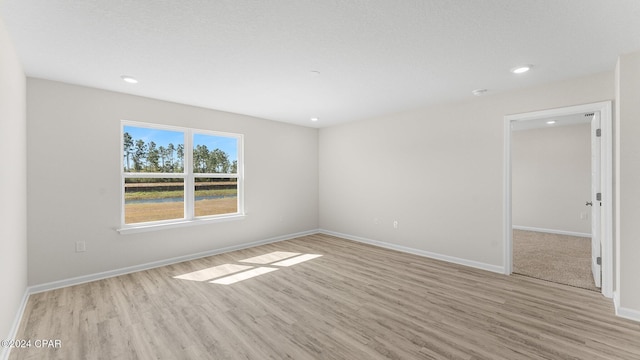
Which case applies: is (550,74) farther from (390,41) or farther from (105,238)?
(105,238)

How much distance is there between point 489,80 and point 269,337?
3.68 m

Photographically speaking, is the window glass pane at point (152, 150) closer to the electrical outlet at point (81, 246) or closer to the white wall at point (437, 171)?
the electrical outlet at point (81, 246)

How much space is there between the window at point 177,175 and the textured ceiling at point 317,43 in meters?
0.82

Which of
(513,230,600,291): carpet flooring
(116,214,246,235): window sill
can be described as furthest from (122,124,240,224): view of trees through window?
(513,230,600,291): carpet flooring

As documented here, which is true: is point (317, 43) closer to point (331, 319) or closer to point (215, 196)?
point (331, 319)

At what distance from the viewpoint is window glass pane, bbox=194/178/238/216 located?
14.6 ft

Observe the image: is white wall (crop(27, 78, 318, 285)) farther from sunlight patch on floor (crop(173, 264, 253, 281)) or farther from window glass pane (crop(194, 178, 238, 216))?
sunlight patch on floor (crop(173, 264, 253, 281))

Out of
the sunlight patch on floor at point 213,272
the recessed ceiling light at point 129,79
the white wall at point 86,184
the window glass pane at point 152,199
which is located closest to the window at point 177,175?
the window glass pane at point 152,199

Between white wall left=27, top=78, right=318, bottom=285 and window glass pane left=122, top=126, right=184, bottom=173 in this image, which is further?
window glass pane left=122, top=126, right=184, bottom=173

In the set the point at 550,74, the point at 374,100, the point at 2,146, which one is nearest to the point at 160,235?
the point at 2,146

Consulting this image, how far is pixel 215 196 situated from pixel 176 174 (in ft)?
2.52

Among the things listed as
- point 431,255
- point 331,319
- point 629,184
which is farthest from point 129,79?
point 629,184

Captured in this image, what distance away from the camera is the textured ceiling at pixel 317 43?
71.6 inches

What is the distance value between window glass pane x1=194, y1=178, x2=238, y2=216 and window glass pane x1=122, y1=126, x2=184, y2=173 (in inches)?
18.2
